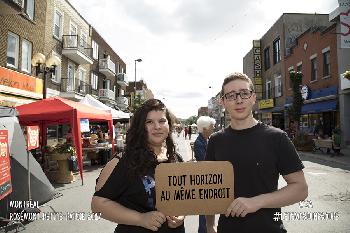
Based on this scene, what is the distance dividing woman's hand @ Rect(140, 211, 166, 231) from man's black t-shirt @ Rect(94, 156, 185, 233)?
0.63ft

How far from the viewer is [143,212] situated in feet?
7.29

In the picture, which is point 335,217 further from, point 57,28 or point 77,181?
point 57,28

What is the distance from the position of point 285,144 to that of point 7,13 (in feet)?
56.4

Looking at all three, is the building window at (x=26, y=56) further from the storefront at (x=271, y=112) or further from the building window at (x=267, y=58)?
the building window at (x=267, y=58)

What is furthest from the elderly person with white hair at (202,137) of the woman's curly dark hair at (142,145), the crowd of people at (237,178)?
the crowd of people at (237,178)

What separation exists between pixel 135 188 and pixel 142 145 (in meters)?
0.32

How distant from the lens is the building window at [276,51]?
34.2 metres

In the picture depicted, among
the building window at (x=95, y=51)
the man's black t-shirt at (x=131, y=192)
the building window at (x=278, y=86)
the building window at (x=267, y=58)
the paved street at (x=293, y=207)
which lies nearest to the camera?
the man's black t-shirt at (x=131, y=192)

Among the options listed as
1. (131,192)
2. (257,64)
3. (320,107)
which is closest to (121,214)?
(131,192)

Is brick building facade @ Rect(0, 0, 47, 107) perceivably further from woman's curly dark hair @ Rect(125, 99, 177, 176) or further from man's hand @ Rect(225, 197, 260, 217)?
man's hand @ Rect(225, 197, 260, 217)

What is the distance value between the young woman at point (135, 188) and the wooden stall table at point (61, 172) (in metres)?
8.30

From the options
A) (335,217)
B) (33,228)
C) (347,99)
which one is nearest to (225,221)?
(33,228)

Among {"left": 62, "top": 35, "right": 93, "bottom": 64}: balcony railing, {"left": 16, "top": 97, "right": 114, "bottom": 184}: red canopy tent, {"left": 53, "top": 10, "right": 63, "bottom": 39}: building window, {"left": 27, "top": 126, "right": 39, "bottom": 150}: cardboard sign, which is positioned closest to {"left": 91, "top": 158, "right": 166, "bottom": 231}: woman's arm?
{"left": 27, "top": 126, "right": 39, "bottom": 150}: cardboard sign

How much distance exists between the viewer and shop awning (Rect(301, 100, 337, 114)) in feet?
70.6
